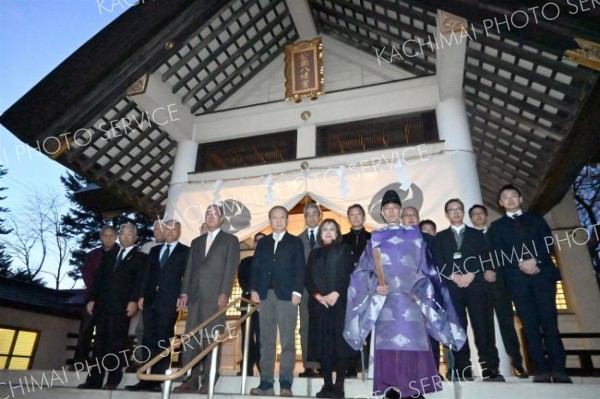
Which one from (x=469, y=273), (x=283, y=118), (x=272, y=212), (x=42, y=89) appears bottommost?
(x=469, y=273)

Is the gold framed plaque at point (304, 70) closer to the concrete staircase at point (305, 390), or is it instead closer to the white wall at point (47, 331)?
the concrete staircase at point (305, 390)

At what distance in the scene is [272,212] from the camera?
369 cm

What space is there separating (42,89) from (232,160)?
3.30 meters

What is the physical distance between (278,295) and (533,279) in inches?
87.2

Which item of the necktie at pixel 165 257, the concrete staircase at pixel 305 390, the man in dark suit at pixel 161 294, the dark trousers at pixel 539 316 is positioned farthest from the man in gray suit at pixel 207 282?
the dark trousers at pixel 539 316

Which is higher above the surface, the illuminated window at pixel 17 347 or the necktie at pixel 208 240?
the necktie at pixel 208 240

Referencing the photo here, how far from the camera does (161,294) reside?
375 cm

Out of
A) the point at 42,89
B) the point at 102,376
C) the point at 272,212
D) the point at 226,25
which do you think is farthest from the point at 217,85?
the point at 102,376

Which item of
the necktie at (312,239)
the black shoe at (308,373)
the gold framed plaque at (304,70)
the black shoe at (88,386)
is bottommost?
the black shoe at (88,386)

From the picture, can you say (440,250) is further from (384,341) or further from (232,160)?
(232,160)

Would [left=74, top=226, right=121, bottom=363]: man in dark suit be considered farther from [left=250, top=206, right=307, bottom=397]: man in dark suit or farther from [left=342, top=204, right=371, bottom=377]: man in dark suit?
[left=342, top=204, right=371, bottom=377]: man in dark suit

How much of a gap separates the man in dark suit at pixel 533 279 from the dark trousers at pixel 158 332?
322cm

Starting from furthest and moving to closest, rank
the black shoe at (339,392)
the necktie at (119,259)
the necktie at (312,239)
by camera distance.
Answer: the necktie at (312,239), the necktie at (119,259), the black shoe at (339,392)

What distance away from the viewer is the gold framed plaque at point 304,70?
709cm
